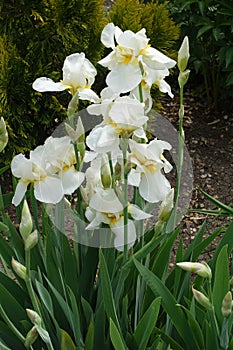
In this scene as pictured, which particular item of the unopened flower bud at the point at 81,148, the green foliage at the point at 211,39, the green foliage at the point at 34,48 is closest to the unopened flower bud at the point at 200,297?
the unopened flower bud at the point at 81,148

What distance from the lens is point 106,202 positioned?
4.74ft

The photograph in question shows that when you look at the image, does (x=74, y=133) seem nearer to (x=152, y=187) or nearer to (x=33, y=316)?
(x=152, y=187)

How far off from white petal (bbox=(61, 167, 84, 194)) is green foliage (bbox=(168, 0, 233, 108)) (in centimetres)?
246

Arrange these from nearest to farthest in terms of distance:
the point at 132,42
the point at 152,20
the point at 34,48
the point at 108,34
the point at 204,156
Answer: the point at 132,42
the point at 108,34
the point at 34,48
the point at 152,20
the point at 204,156

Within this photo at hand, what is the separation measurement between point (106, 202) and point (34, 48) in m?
2.15

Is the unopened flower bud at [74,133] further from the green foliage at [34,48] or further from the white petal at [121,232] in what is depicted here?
the green foliage at [34,48]

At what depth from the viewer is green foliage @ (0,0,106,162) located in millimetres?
3320

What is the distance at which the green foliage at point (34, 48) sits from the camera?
332 centimetres

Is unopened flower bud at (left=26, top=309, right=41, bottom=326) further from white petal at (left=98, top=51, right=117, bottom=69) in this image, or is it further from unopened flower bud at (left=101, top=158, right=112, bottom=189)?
white petal at (left=98, top=51, right=117, bottom=69)

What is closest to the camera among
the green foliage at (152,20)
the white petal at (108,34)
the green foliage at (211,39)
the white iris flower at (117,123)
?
the white iris flower at (117,123)

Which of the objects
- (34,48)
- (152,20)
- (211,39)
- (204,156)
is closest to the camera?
(34,48)

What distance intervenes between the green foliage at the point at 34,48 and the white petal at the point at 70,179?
186cm

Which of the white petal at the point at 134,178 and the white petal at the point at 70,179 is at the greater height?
the white petal at the point at 70,179

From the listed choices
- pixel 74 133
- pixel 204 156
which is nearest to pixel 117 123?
pixel 74 133
